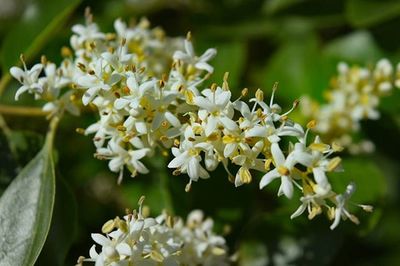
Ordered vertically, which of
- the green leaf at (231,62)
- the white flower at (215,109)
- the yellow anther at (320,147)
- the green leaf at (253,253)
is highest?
the white flower at (215,109)

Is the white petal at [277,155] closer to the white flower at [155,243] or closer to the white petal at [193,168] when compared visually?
the white petal at [193,168]

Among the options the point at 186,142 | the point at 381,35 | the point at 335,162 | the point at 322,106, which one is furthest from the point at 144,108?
the point at 381,35

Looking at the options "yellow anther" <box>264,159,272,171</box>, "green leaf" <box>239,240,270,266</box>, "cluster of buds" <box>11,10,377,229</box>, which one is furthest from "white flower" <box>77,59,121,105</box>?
"green leaf" <box>239,240,270,266</box>

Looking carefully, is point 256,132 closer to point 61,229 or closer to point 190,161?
point 190,161

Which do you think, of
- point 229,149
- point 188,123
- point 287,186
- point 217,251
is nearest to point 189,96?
point 188,123

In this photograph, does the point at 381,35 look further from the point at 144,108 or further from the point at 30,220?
the point at 30,220

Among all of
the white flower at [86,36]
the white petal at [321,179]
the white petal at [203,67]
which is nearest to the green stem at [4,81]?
the white flower at [86,36]

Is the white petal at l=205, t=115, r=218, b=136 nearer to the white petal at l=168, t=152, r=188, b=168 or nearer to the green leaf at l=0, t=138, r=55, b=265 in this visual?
the white petal at l=168, t=152, r=188, b=168
